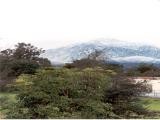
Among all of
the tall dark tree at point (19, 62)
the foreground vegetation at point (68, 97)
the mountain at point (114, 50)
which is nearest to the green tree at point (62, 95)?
the foreground vegetation at point (68, 97)

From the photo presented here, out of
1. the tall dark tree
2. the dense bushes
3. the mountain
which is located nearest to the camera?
the dense bushes

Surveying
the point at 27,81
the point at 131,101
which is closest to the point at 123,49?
the point at 131,101

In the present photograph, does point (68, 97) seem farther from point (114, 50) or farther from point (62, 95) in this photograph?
point (114, 50)

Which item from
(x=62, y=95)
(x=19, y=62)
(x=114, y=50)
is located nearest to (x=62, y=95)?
(x=62, y=95)

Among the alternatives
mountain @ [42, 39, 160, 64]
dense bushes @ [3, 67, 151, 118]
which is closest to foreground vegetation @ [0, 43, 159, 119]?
dense bushes @ [3, 67, 151, 118]

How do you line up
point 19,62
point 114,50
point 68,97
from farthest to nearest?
point 19,62
point 114,50
point 68,97

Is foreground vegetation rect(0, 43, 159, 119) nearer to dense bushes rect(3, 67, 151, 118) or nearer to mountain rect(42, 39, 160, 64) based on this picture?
dense bushes rect(3, 67, 151, 118)

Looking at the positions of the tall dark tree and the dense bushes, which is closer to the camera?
the dense bushes

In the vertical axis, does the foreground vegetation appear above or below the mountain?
below

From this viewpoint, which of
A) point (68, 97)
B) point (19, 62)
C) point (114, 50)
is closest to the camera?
point (68, 97)

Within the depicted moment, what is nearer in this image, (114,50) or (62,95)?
(62,95)

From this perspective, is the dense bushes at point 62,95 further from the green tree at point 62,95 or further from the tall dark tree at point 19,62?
the tall dark tree at point 19,62
